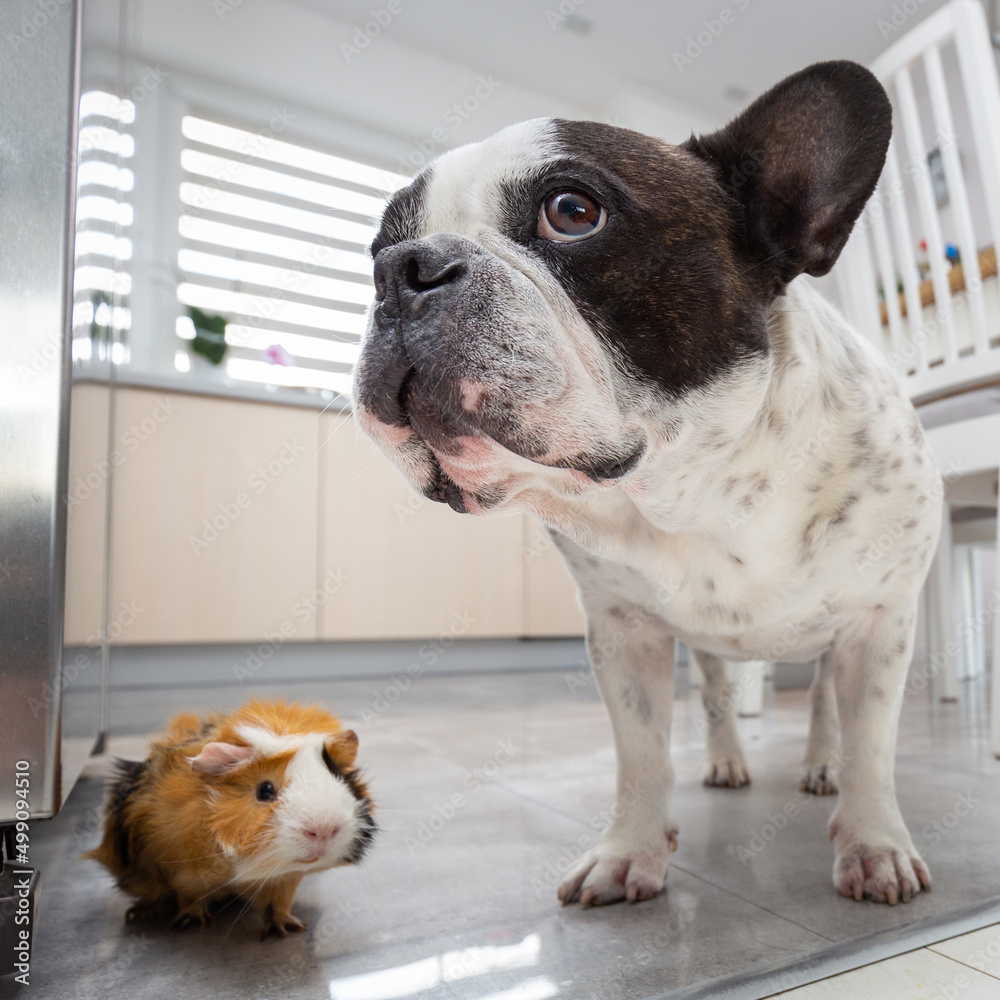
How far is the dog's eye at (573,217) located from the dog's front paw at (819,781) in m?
1.10

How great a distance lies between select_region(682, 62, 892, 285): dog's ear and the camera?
35.2 inches

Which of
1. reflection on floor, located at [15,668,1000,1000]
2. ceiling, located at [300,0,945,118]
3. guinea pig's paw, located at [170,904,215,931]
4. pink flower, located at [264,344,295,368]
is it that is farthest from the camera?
ceiling, located at [300,0,945,118]

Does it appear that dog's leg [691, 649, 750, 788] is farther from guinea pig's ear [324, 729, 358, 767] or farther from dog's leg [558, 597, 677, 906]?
guinea pig's ear [324, 729, 358, 767]

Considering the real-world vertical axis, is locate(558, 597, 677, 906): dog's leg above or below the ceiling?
below

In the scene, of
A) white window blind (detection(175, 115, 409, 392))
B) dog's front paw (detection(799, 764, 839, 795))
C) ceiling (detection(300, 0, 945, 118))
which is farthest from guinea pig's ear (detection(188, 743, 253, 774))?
ceiling (detection(300, 0, 945, 118))

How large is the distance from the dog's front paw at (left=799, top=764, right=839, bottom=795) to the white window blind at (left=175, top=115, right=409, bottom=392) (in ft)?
9.53

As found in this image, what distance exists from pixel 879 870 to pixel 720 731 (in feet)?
2.04

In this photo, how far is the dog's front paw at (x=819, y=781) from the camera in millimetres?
1446

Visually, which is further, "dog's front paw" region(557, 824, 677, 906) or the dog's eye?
"dog's front paw" region(557, 824, 677, 906)

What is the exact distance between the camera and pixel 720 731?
60.3 inches

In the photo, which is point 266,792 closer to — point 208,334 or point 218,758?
point 218,758

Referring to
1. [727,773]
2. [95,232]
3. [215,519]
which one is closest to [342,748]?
[95,232]

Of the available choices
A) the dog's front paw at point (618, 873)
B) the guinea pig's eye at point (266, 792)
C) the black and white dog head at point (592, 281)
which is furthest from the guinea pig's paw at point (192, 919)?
the black and white dog head at point (592, 281)

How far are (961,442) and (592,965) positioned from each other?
5.31 ft
